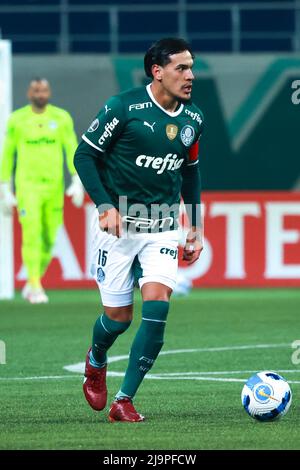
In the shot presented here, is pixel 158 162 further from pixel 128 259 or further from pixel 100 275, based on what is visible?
pixel 100 275

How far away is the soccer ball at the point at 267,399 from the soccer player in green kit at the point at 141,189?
1.90 feet

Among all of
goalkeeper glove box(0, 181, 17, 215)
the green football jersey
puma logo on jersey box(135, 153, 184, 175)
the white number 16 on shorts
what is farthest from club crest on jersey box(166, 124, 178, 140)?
goalkeeper glove box(0, 181, 17, 215)

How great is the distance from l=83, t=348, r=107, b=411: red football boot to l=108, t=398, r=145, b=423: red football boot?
1.05ft

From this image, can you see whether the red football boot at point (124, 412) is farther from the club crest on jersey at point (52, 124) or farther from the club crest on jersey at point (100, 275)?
the club crest on jersey at point (52, 124)

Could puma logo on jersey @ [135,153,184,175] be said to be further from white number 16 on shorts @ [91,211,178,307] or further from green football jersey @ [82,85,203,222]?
white number 16 on shorts @ [91,211,178,307]

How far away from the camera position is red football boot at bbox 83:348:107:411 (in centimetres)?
798

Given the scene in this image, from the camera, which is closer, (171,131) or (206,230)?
(171,131)

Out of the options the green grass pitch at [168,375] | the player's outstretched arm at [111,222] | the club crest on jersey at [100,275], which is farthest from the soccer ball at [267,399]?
the player's outstretched arm at [111,222]

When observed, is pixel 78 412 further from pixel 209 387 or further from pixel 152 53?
pixel 152 53

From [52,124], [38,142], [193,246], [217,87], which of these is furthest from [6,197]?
[193,246]

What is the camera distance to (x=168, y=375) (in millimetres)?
9875

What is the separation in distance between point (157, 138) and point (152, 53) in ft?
1.60

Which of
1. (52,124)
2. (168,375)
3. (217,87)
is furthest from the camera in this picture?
(217,87)

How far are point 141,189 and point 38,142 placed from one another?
27.6ft
